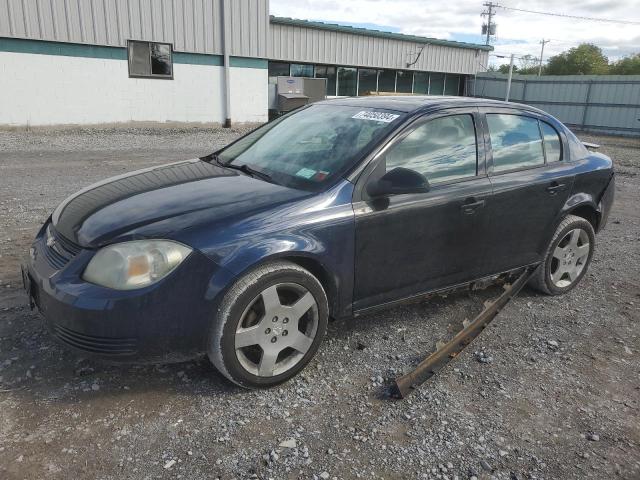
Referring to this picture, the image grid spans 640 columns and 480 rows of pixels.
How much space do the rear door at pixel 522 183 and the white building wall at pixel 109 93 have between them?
15133 millimetres

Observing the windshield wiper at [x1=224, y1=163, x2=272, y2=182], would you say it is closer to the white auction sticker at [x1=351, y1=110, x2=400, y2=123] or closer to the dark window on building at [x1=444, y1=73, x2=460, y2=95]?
the white auction sticker at [x1=351, y1=110, x2=400, y2=123]

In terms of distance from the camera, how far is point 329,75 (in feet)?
74.1

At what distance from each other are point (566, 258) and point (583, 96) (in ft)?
79.4

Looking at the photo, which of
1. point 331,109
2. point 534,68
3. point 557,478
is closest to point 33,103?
point 331,109

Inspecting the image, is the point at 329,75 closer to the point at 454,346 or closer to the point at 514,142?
the point at 514,142

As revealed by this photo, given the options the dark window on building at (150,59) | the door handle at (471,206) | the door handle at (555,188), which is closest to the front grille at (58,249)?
the door handle at (471,206)

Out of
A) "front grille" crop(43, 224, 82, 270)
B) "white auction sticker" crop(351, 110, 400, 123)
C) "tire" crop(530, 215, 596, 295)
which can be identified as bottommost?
"tire" crop(530, 215, 596, 295)

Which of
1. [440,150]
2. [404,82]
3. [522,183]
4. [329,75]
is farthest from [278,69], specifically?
[440,150]

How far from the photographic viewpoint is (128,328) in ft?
8.42

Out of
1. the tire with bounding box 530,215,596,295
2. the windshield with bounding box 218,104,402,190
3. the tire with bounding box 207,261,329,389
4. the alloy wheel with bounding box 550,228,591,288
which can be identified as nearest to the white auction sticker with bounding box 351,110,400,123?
the windshield with bounding box 218,104,402,190

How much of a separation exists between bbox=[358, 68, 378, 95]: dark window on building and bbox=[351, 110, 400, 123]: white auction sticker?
68.8ft

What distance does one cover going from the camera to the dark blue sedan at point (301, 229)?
2.62 metres

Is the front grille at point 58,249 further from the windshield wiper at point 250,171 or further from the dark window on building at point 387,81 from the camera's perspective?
the dark window on building at point 387,81

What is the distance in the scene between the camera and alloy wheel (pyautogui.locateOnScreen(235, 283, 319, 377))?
2.81 meters
